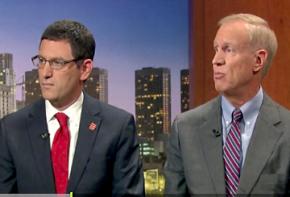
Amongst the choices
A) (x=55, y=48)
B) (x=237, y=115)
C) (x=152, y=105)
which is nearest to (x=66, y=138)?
(x=55, y=48)

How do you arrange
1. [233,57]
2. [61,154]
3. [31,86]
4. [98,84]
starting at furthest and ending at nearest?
[98,84], [31,86], [61,154], [233,57]

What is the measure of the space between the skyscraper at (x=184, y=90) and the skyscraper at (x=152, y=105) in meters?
0.08

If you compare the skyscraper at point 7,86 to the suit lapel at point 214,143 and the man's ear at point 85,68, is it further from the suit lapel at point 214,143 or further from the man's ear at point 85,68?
the suit lapel at point 214,143

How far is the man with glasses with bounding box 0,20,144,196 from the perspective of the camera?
2070 millimetres

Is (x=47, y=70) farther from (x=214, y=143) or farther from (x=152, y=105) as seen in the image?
(x=152, y=105)

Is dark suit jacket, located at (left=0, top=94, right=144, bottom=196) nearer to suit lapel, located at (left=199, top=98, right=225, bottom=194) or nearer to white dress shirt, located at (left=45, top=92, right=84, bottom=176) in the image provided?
white dress shirt, located at (left=45, top=92, right=84, bottom=176)

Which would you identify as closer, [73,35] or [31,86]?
[73,35]

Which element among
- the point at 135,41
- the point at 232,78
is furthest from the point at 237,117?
the point at 135,41

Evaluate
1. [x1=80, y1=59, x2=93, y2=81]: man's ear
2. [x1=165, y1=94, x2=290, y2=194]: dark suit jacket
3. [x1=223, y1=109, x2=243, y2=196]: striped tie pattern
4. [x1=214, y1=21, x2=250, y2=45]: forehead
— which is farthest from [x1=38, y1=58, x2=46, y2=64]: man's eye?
[x1=223, y1=109, x2=243, y2=196]: striped tie pattern

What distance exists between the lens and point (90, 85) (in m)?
3.08

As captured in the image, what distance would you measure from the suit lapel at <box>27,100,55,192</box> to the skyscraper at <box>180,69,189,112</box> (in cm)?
122

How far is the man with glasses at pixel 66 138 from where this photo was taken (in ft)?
6.79

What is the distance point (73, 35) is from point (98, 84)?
101 centimetres

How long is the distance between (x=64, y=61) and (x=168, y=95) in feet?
4.14
